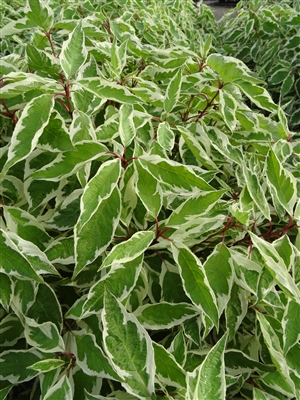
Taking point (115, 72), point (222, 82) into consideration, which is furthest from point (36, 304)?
point (222, 82)

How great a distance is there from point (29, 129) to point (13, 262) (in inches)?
9.8

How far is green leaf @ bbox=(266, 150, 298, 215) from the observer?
2.73 feet

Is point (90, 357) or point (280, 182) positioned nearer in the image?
point (90, 357)

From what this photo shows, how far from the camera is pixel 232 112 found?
0.97 m

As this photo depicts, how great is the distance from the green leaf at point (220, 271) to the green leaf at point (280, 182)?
176 millimetres

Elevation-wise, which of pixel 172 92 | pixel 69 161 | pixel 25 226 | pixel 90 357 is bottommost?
pixel 90 357

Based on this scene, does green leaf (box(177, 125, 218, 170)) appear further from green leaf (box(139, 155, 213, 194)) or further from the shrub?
the shrub

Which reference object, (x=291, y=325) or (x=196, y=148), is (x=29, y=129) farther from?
(x=291, y=325)

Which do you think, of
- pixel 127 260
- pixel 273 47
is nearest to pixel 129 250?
pixel 127 260

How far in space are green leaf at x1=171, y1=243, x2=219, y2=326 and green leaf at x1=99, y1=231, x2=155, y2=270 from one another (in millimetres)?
56

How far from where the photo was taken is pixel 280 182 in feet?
2.76

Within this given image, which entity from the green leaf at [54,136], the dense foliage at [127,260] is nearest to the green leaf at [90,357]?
the dense foliage at [127,260]

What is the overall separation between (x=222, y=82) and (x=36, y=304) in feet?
2.41

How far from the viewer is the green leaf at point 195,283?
686 mm
